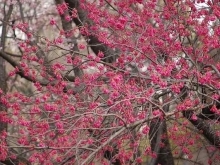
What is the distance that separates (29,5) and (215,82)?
943 cm

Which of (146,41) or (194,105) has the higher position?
Answer: (146,41)

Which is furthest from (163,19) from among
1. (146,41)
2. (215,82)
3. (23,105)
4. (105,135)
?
(23,105)

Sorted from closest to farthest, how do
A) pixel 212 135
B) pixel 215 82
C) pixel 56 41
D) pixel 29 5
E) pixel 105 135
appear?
pixel 215 82 < pixel 105 135 < pixel 56 41 < pixel 212 135 < pixel 29 5

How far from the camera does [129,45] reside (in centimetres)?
659

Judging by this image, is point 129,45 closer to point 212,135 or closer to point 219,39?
point 219,39

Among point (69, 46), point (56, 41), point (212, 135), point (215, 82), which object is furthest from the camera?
point (69, 46)

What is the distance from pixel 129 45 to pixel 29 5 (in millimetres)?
8689

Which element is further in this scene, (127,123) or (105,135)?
(105,135)

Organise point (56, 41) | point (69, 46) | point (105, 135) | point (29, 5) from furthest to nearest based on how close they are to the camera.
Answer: point (29, 5)
point (69, 46)
point (56, 41)
point (105, 135)

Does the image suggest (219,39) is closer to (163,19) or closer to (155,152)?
(163,19)

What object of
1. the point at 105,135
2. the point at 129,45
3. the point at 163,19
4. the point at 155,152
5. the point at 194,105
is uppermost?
the point at 163,19

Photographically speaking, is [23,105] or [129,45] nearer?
[129,45]

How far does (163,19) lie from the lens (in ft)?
25.0

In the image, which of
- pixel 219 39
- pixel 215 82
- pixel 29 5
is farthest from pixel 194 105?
pixel 29 5
